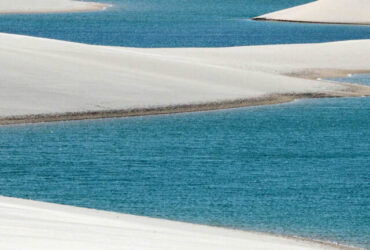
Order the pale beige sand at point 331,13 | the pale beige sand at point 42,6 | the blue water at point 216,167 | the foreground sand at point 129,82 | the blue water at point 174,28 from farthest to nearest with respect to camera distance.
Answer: the pale beige sand at point 42,6 < the pale beige sand at point 331,13 < the blue water at point 174,28 < the foreground sand at point 129,82 < the blue water at point 216,167

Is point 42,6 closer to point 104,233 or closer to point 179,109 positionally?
point 179,109

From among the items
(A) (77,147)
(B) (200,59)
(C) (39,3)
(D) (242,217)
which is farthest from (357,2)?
(D) (242,217)

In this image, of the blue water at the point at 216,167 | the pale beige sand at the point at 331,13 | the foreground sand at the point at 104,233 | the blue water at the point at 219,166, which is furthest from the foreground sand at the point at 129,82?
the pale beige sand at the point at 331,13

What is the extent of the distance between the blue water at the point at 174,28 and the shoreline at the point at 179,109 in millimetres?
21391

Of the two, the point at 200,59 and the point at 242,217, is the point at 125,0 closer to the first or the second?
the point at 200,59

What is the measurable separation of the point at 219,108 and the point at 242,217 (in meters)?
14.9

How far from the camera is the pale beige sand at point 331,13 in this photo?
7862 cm

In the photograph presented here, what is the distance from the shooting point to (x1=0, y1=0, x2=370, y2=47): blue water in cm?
5922

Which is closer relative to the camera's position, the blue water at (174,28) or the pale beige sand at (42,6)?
the blue water at (174,28)

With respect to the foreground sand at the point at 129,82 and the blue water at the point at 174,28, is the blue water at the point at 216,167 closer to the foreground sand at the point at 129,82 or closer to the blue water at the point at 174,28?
the foreground sand at the point at 129,82

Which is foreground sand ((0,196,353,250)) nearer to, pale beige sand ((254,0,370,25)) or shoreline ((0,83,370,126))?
shoreline ((0,83,370,126))

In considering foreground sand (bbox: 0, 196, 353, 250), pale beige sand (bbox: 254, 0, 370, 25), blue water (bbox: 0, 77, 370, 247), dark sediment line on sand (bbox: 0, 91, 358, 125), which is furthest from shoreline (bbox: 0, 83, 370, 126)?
pale beige sand (bbox: 254, 0, 370, 25)

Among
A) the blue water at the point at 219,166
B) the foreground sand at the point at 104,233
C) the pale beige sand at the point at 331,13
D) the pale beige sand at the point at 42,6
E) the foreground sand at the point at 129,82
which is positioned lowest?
the pale beige sand at the point at 42,6

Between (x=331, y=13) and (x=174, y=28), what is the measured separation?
15.7 m
